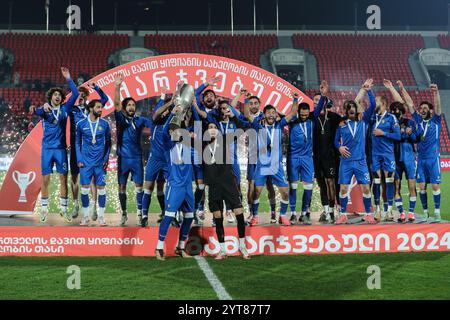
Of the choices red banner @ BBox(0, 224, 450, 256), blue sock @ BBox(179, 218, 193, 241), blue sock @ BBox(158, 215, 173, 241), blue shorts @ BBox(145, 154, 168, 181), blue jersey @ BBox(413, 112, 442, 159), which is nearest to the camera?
blue sock @ BBox(158, 215, 173, 241)

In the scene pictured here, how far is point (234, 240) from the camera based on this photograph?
7.86 m

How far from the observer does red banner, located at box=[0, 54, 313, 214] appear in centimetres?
928

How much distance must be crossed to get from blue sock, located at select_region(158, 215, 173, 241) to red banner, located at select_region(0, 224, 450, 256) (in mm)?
404

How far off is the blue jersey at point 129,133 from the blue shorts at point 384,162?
3.35 meters

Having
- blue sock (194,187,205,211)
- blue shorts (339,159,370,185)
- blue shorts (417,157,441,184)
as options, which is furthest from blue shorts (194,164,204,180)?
blue shorts (417,157,441,184)

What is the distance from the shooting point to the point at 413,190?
930 centimetres

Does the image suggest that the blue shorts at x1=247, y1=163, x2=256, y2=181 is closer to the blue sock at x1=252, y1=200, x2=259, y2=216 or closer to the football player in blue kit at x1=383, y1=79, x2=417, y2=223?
the blue sock at x1=252, y1=200, x2=259, y2=216

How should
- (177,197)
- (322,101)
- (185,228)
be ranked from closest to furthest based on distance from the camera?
1. (177,197)
2. (185,228)
3. (322,101)

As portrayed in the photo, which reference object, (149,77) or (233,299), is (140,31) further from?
(233,299)

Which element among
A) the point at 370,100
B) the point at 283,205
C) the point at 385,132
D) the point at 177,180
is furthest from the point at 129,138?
the point at 385,132

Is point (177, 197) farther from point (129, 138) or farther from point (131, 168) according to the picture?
point (129, 138)

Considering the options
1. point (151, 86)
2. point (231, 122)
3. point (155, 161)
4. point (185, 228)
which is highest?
point (151, 86)

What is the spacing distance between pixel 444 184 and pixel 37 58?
852 inches

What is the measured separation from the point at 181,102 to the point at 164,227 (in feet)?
5.12
